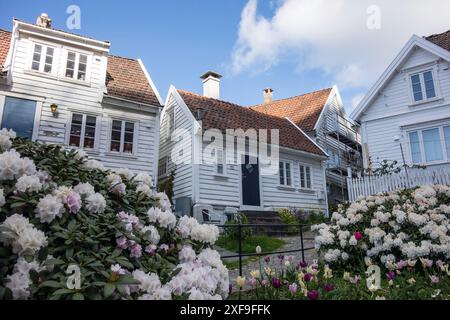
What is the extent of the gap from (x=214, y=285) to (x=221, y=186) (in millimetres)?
11472

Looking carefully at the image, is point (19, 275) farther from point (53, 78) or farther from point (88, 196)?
point (53, 78)

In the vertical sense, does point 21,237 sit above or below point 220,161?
below

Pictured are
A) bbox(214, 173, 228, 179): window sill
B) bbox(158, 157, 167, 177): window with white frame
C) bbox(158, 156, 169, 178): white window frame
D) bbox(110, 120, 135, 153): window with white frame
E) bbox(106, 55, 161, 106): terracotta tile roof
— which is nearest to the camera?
bbox(110, 120, 135, 153): window with white frame

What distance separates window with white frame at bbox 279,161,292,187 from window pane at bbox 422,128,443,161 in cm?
610

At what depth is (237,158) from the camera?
46.9ft

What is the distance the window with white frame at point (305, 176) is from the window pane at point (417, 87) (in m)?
6.07

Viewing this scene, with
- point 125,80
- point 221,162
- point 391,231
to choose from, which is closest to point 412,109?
point 221,162

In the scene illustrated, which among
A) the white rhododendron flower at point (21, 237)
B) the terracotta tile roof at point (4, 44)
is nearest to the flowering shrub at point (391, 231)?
the white rhododendron flower at point (21, 237)

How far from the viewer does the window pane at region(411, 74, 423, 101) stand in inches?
580

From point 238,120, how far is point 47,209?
14121mm

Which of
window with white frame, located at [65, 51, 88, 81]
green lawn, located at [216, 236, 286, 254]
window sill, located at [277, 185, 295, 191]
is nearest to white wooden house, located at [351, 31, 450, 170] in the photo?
window sill, located at [277, 185, 295, 191]

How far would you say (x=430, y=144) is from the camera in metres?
14.1

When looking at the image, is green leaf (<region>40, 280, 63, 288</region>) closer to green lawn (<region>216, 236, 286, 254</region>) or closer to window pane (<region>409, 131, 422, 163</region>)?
green lawn (<region>216, 236, 286, 254</region>)

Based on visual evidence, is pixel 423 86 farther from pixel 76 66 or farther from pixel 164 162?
pixel 76 66
